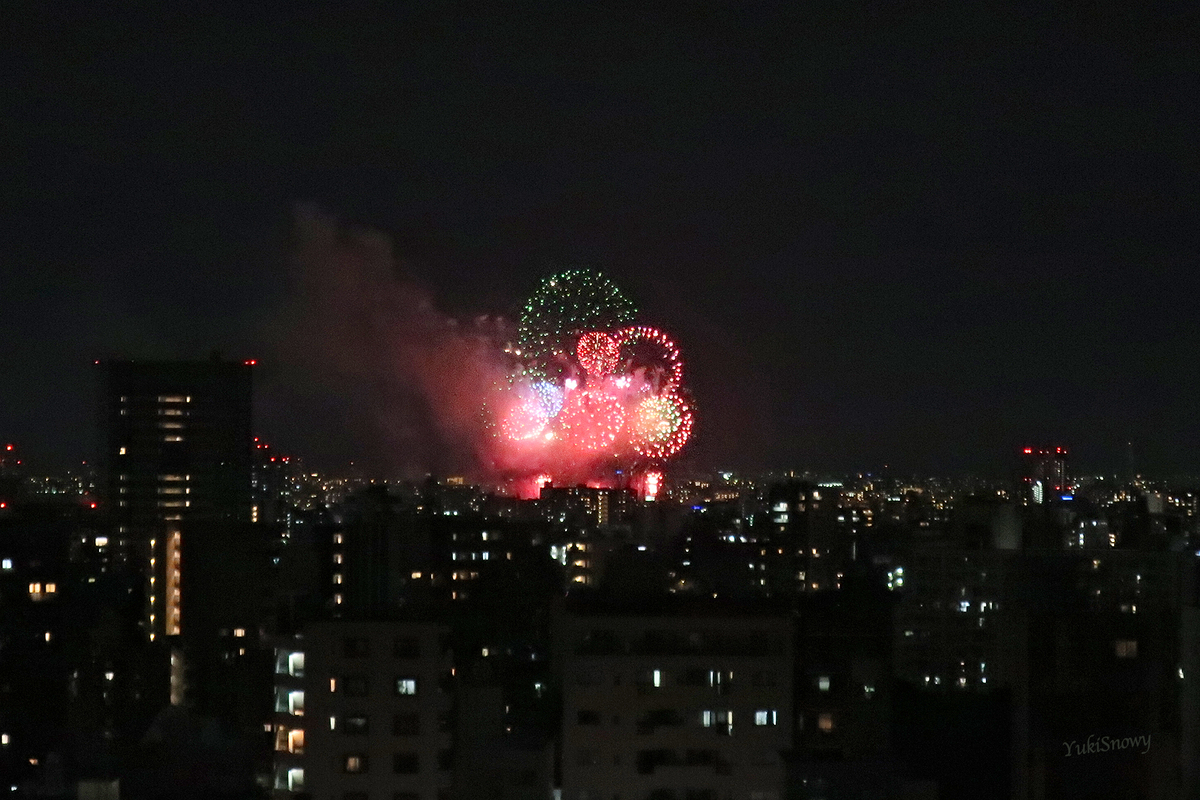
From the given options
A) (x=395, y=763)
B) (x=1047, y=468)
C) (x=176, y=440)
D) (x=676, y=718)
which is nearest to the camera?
(x=395, y=763)

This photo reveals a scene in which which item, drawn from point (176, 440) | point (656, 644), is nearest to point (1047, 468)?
point (176, 440)

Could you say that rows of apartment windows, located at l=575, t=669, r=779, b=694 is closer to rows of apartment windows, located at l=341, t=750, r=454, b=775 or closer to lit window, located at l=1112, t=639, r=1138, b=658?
rows of apartment windows, located at l=341, t=750, r=454, b=775

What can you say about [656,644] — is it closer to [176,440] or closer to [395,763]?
[395,763]

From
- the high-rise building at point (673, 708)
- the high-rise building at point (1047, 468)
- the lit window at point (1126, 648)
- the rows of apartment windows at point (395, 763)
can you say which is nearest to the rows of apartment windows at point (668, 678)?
the high-rise building at point (673, 708)

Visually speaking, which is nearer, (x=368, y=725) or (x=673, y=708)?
(x=368, y=725)

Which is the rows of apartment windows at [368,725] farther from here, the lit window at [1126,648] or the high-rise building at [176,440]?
the high-rise building at [176,440]

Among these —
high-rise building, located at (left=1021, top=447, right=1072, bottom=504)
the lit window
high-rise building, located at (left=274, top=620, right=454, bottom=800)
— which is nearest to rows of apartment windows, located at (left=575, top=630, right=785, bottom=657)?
high-rise building, located at (left=274, top=620, right=454, bottom=800)

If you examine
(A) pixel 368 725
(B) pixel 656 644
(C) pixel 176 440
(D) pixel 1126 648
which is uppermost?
(C) pixel 176 440

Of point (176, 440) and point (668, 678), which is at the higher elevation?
point (176, 440)

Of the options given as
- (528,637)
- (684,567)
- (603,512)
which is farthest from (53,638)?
(603,512)
